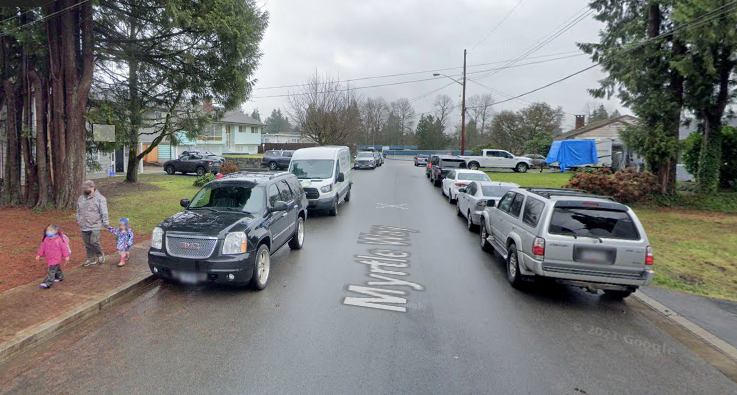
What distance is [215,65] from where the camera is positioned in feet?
43.3

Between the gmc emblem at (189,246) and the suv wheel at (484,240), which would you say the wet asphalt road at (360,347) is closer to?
the gmc emblem at (189,246)

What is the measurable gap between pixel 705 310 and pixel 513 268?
2.78 metres

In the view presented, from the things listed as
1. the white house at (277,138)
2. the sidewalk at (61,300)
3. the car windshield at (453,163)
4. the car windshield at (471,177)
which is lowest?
the sidewalk at (61,300)

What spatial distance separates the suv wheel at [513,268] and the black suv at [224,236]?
408 centimetres

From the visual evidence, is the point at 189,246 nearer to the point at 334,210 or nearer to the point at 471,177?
the point at 334,210

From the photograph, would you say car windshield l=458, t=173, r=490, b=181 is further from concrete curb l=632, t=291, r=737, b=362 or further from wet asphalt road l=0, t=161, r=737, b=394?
concrete curb l=632, t=291, r=737, b=362

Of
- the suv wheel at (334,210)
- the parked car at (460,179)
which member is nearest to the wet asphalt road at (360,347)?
the suv wheel at (334,210)

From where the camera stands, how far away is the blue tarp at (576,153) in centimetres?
3412

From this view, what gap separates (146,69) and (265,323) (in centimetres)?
1323

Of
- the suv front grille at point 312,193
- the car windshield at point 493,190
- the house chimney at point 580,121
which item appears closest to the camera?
the car windshield at point 493,190

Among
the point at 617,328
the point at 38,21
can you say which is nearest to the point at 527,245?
the point at 617,328

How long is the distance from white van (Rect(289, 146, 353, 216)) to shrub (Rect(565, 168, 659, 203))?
9410 millimetres

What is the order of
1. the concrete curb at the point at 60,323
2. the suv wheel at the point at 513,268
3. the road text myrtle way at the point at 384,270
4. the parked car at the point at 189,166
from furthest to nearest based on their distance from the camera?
the parked car at the point at 189,166
the suv wheel at the point at 513,268
the road text myrtle way at the point at 384,270
the concrete curb at the point at 60,323

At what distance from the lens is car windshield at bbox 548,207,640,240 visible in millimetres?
5941
